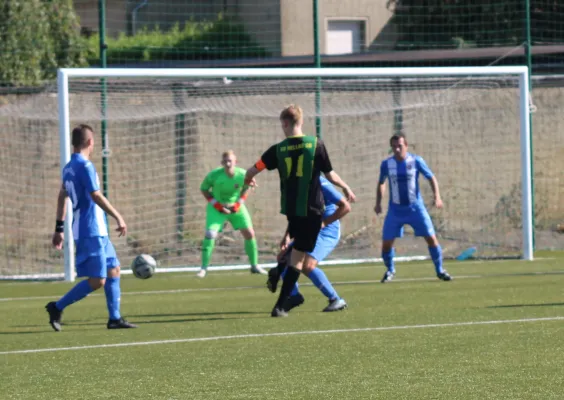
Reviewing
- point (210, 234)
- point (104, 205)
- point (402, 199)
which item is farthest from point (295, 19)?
point (104, 205)

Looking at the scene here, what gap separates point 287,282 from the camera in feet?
35.5

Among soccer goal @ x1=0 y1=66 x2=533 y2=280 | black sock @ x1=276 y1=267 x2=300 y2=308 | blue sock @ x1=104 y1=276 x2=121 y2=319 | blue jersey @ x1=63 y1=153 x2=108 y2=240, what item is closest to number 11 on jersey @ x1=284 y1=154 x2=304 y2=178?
black sock @ x1=276 y1=267 x2=300 y2=308

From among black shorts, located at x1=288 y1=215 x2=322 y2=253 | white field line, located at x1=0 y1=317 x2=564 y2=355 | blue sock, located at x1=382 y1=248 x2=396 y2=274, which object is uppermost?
black shorts, located at x1=288 y1=215 x2=322 y2=253

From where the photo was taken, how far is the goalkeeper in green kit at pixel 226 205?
1628 cm

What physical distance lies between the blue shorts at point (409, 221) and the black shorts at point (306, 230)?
4394 millimetres

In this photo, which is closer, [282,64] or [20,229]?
[20,229]

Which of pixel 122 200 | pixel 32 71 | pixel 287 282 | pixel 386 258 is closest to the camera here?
pixel 287 282

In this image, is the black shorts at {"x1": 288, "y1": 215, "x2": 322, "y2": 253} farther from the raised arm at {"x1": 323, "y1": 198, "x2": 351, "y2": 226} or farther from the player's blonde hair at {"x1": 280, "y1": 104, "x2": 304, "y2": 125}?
the player's blonde hair at {"x1": 280, "y1": 104, "x2": 304, "y2": 125}

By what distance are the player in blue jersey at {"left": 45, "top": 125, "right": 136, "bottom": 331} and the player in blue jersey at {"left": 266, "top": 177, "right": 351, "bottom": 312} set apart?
1.61 meters

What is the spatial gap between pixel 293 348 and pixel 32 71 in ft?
46.0

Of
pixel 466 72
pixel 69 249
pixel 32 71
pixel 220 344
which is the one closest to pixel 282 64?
pixel 32 71

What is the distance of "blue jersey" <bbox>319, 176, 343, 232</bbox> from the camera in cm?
1130

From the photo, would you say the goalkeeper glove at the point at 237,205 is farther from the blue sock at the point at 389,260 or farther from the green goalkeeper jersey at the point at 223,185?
the blue sock at the point at 389,260

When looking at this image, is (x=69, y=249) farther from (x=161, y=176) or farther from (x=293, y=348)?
(x=293, y=348)
